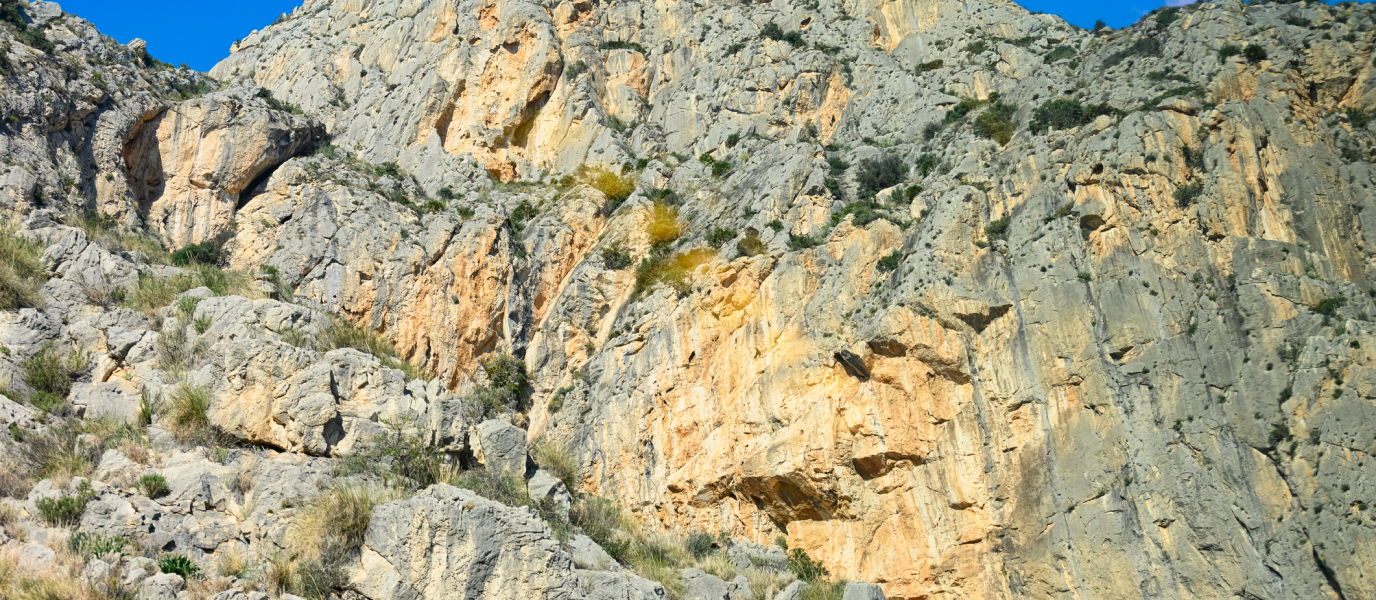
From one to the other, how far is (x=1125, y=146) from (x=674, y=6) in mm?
22980

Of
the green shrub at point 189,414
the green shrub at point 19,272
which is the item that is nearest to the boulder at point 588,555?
the green shrub at point 189,414

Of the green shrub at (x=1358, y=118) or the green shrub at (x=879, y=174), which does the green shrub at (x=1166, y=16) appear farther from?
the green shrub at (x=879, y=174)

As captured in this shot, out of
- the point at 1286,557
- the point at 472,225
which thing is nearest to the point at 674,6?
the point at 472,225

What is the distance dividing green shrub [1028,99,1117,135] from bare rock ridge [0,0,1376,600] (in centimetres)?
11

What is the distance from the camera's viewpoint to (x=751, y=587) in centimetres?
2020

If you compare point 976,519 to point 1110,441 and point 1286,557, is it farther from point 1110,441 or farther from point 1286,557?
point 1286,557

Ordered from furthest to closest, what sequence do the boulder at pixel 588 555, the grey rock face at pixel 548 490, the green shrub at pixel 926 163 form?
1. the green shrub at pixel 926 163
2. the grey rock face at pixel 548 490
3. the boulder at pixel 588 555

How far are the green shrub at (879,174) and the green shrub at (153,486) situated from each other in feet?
65.4

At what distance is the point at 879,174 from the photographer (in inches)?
1142

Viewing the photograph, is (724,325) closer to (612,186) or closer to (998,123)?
(612,186)

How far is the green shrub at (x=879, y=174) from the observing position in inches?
1128

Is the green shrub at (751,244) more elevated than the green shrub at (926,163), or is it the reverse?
the green shrub at (926,163)

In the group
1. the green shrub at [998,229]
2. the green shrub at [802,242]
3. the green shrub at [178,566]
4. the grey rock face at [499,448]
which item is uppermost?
the green shrub at [802,242]

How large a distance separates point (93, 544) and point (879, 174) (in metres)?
22.4
